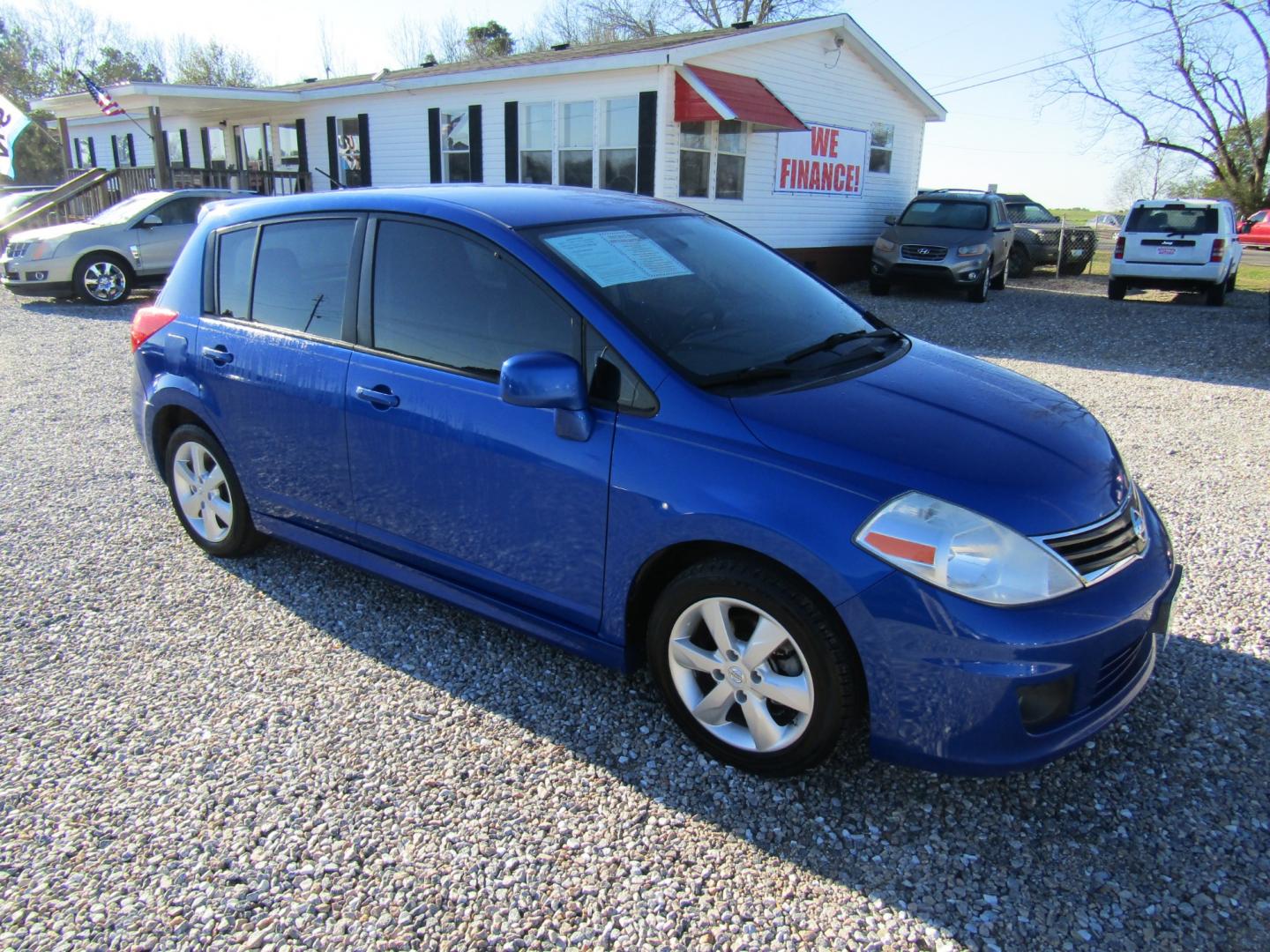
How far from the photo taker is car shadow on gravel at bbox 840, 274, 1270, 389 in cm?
970

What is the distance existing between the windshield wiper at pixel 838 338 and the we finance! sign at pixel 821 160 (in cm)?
1319

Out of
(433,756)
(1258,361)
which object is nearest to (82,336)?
(433,756)

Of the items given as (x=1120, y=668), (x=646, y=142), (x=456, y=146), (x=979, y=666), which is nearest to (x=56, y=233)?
(x=456, y=146)

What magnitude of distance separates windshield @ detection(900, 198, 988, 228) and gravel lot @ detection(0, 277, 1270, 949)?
12040 mm

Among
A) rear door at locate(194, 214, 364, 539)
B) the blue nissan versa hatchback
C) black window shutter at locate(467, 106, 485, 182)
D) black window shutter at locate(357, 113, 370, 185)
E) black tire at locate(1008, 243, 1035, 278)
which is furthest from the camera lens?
black tire at locate(1008, 243, 1035, 278)

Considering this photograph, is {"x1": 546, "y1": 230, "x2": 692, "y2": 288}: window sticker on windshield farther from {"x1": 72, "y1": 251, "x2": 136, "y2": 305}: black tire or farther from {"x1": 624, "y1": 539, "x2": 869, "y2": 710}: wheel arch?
{"x1": 72, "y1": 251, "x2": 136, "y2": 305}: black tire

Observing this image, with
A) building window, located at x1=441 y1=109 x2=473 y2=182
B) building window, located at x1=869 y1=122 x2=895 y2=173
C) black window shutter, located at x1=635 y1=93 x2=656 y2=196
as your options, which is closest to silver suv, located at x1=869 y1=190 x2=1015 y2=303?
building window, located at x1=869 y1=122 x2=895 y2=173

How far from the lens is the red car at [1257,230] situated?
30891 mm

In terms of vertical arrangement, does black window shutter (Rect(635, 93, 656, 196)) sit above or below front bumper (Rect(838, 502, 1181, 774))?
above

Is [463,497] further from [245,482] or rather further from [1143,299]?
[1143,299]

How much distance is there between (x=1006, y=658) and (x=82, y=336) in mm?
11528

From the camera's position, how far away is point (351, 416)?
3354 millimetres

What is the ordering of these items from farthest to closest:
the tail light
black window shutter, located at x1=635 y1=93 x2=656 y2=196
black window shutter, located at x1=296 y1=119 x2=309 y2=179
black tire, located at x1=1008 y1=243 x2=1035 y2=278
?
black tire, located at x1=1008 y1=243 x2=1035 y2=278, black window shutter, located at x1=296 y1=119 x2=309 y2=179, black window shutter, located at x1=635 y1=93 x2=656 y2=196, the tail light

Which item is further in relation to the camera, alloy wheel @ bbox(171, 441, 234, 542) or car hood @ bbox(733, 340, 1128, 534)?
alloy wheel @ bbox(171, 441, 234, 542)
